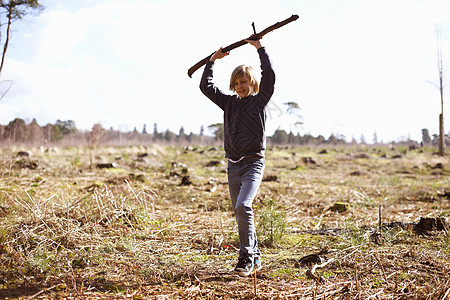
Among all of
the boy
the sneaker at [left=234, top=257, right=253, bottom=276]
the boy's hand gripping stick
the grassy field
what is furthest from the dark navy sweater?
the grassy field

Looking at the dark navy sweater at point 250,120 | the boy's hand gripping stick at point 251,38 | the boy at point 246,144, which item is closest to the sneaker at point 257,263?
the boy at point 246,144

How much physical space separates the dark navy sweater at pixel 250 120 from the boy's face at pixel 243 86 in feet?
0.26

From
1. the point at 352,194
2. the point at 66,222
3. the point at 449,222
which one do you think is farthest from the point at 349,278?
the point at 352,194

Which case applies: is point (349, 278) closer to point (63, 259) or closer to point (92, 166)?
point (63, 259)

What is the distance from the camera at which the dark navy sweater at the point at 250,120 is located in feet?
9.73

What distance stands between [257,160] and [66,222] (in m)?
2.23

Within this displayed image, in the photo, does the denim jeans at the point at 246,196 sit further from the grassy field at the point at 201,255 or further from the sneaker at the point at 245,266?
the grassy field at the point at 201,255

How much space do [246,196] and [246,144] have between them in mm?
464

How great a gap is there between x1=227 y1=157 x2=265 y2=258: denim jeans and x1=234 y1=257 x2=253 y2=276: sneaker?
0.03 m

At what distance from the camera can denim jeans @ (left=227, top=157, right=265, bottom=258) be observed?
2.85 metres

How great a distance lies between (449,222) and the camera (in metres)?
4.16

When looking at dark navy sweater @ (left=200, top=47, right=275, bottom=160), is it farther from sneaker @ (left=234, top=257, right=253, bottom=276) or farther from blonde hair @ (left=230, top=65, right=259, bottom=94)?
sneaker @ (left=234, top=257, right=253, bottom=276)

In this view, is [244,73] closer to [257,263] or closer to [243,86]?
[243,86]

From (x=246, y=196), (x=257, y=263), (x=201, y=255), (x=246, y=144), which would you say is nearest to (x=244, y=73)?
(x=246, y=144)
